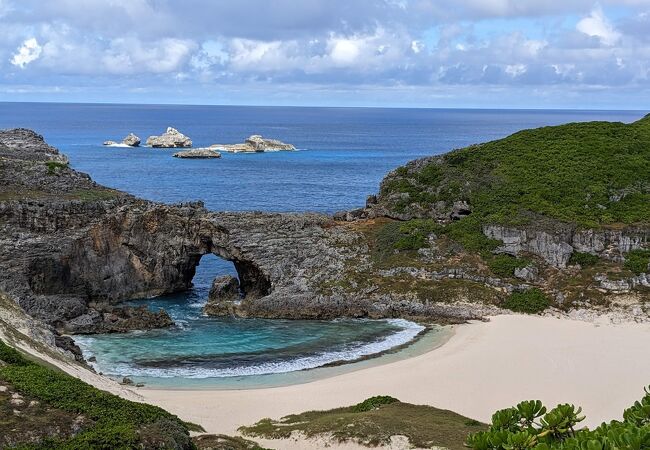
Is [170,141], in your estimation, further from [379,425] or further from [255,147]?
[379,425]

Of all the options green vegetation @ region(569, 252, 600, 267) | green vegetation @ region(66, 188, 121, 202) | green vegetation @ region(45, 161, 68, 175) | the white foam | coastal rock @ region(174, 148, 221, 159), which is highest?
green vegetation @ region(45, 161, 68, 175)

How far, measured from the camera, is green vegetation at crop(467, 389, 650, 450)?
10914 mm

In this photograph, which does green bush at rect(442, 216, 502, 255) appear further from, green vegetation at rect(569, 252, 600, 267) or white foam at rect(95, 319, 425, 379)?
white foam at rect(95, 319, 425, 379)

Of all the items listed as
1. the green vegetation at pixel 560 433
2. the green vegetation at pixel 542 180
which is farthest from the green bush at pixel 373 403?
the green vegetation at pixel 542 180

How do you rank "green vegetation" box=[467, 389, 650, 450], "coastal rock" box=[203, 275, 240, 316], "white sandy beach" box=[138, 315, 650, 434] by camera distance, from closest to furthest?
"green vegetation" box=[467, 389, 650, 450]
"white sandy beach" box=[138, 315, 650, 434]
"coastal rock" box=[203, 275, 240, 316]

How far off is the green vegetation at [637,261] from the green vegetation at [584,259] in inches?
97.1

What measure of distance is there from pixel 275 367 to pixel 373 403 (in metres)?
11.1

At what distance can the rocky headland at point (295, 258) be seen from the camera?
176 ft

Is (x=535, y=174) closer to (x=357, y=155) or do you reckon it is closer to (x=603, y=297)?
(x=603, y=297)

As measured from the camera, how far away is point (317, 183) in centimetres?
12306

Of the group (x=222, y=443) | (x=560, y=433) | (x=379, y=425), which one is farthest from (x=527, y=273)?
(x=560, y=433)

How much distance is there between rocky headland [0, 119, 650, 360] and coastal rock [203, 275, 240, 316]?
0.18 m

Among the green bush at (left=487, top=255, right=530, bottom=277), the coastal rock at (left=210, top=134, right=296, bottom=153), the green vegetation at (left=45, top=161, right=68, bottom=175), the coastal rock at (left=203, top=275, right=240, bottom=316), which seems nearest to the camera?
the coastal rock at (left=203, top=275, right=240, bottom=316)

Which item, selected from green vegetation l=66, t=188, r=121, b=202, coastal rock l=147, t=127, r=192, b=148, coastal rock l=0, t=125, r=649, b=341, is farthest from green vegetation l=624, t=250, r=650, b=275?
coastal rock l=147, t=127, r=192, b=148
